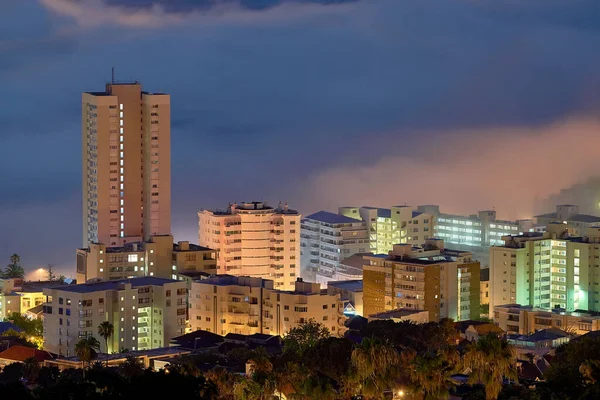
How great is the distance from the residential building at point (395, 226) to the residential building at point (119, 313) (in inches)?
474

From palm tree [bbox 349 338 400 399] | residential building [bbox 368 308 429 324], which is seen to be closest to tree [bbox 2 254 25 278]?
residential building [bbox 368 308 429 324]

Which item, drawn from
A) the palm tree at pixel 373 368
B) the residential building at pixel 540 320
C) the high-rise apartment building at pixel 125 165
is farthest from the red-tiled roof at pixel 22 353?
the residential building at pixel 540 320

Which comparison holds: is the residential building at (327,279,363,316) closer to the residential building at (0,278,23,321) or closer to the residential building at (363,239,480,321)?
the residential building at (363,239,480,321)

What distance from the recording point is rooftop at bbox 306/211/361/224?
46406 millimetres

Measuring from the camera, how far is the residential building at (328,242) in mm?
45938

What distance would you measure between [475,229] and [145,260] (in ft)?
43.8

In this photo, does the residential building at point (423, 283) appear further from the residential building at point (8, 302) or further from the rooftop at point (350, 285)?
the residential building at point (8, 302)

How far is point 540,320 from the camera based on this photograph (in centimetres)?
3525

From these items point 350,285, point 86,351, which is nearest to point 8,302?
point 350,285

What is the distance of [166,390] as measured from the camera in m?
22.0

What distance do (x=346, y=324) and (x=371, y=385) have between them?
365 inches

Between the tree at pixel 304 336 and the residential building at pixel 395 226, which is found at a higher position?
the residential building at pixel 395 226

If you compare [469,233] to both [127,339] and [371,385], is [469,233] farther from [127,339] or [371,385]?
[371,385]

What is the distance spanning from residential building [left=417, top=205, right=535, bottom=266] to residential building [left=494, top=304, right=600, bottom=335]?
11529mm
